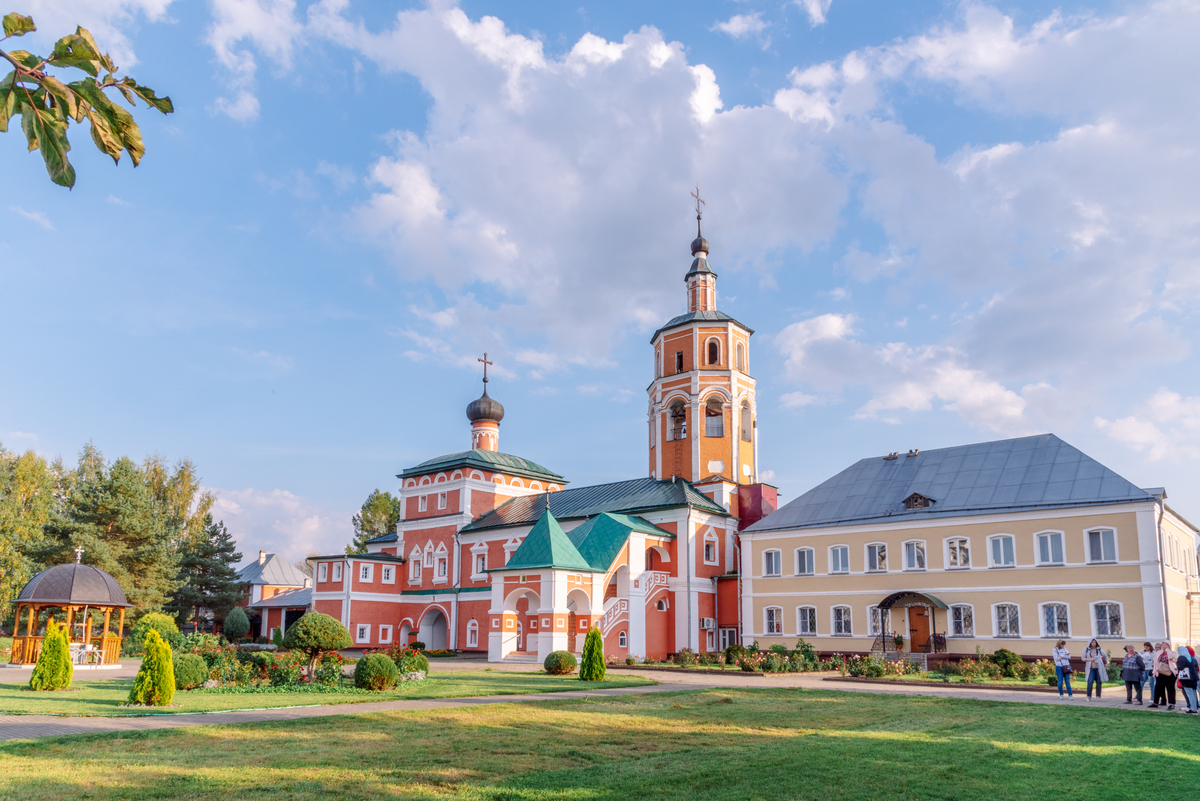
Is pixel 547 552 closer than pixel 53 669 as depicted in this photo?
No

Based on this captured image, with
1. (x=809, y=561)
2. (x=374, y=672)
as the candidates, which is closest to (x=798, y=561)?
(x=809, y=561)

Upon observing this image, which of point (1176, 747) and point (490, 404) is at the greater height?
point (490, 404)

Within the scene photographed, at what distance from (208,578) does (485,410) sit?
20.1 metres

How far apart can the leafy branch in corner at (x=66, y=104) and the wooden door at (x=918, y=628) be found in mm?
33261

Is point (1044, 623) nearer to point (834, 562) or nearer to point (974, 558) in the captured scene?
point (974, 558)

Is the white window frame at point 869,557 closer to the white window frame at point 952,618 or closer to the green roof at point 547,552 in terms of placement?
the white window frame at point 952,618

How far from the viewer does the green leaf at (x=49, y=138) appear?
293cm

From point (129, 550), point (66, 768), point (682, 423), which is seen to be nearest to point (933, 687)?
point (66, 768)

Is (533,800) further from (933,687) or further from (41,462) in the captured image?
(41,462)

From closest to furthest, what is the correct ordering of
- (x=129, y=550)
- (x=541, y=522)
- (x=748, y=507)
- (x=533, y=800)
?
(x=533, y=800) → (x=541, y=522) → (x=748, y=507) → (x=129, y=550)

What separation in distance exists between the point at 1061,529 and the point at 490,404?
107 ft

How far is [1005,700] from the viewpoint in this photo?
59.1ft

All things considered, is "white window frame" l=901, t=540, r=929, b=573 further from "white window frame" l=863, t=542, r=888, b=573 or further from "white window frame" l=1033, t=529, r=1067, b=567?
"white window frame" l=1033, t=529, r=1067, b=567

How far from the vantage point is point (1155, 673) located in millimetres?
17422
